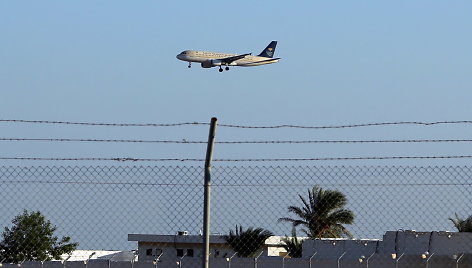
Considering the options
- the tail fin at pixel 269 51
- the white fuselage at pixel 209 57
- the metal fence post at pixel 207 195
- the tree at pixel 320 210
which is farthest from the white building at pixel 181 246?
the tail fin at pixel 269 51

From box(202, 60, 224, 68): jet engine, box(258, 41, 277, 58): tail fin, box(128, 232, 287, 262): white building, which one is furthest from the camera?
box(258, 41, 277, 58): tail fin

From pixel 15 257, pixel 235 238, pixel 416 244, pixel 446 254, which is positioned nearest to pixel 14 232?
pixel 15 257

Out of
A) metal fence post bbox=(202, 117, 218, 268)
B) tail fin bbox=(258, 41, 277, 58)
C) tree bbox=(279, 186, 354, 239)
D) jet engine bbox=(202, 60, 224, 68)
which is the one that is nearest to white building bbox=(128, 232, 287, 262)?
tree bbox=(279, 186, 354, 239)

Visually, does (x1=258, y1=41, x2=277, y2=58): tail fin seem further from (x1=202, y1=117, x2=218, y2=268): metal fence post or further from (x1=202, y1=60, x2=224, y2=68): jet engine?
(x1=202, y1=117, x2=218, y2=268): metal fence post

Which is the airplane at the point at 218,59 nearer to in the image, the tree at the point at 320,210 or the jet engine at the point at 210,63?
the jet engine at the point at 210,63

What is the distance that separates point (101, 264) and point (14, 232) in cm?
2449

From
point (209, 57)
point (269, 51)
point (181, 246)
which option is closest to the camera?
point (181, 246)

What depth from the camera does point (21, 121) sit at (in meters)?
10.5

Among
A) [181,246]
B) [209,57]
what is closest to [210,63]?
[209,57]

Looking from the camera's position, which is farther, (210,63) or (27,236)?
(210,63)

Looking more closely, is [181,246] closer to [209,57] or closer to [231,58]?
[231,58]

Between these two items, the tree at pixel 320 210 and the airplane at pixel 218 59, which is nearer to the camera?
the tree at pixel 320 210

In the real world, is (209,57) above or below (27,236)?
above

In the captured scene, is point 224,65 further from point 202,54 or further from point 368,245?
point 368,245
